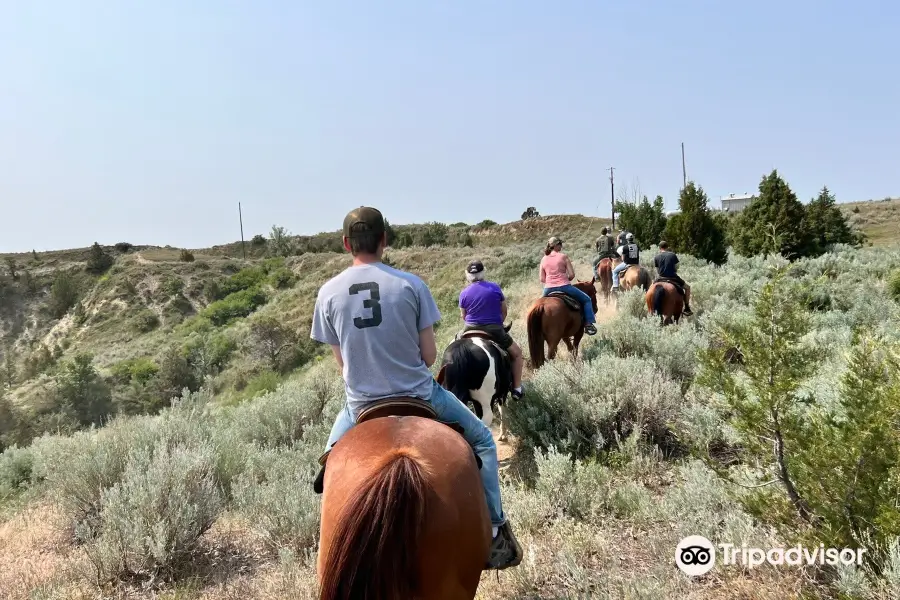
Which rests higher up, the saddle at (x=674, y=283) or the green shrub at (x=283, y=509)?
the saddle at (x=674, y=283)

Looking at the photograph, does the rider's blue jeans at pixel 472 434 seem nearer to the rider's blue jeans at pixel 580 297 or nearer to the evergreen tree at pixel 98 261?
the rider's blue jeans at pixel 580 297

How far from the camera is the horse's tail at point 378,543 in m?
1.95

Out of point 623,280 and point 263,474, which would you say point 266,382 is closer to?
point 623,280

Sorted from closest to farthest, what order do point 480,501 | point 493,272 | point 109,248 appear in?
point 480,501, point 493,272, point 109,248

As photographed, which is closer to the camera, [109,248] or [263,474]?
[263,474]

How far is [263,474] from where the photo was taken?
5395 mm

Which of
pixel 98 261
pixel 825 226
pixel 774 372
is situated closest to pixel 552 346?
pixel 774 372

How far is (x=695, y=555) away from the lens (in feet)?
9.87

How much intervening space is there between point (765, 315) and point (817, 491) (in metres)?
0.92

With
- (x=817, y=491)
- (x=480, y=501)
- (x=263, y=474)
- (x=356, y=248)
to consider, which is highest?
(x=356, y=248)

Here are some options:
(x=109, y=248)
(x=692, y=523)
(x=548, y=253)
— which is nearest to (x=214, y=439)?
(x=692, y=523)

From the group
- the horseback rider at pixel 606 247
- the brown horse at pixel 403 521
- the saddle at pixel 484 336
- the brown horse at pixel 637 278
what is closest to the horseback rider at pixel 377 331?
the brown horse at pixel 403 521

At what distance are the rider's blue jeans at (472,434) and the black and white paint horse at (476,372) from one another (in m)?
2.25

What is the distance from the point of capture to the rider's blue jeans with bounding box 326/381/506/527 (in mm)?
2930
